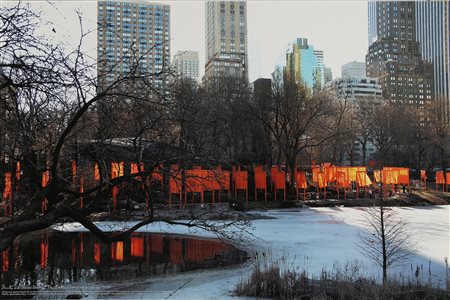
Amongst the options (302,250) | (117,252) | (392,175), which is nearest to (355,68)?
(392,175)

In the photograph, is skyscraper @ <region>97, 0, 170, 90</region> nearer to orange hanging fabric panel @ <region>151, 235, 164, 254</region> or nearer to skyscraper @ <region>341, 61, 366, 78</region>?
orange hanging fabric panel @ <region>151, 235, 164, 254</region>

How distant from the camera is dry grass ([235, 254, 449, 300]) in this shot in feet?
24.9

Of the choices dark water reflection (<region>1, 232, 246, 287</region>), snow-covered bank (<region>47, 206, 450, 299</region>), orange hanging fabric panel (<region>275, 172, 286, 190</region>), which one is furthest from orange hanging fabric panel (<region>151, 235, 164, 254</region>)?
orange hanging fabric panel (<region>275, 172, 286, 190</region>)

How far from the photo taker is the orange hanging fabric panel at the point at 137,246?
44.9 feet

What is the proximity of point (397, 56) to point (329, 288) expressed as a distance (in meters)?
103

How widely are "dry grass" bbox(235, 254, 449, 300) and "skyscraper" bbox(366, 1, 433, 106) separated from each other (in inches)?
3313

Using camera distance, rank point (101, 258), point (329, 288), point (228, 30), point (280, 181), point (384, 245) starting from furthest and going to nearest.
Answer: point (228, 30), point (280, 181), point (101, 258), point (384, 245), point (329, 288)

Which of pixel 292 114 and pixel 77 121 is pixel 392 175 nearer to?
pixel 292 114

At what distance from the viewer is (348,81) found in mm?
61969

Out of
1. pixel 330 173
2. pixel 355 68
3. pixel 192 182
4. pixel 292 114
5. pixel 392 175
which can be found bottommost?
A: pixel 392 175

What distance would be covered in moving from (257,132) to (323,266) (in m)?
33.2

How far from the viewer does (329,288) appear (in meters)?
8.10

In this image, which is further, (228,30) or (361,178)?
(228,30)

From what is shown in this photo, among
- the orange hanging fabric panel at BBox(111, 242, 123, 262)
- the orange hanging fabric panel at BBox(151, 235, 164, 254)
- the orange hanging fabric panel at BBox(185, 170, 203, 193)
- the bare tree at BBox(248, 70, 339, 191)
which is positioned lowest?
the orange hanging fabric panel at BBox(151, 235, 164, 254)
